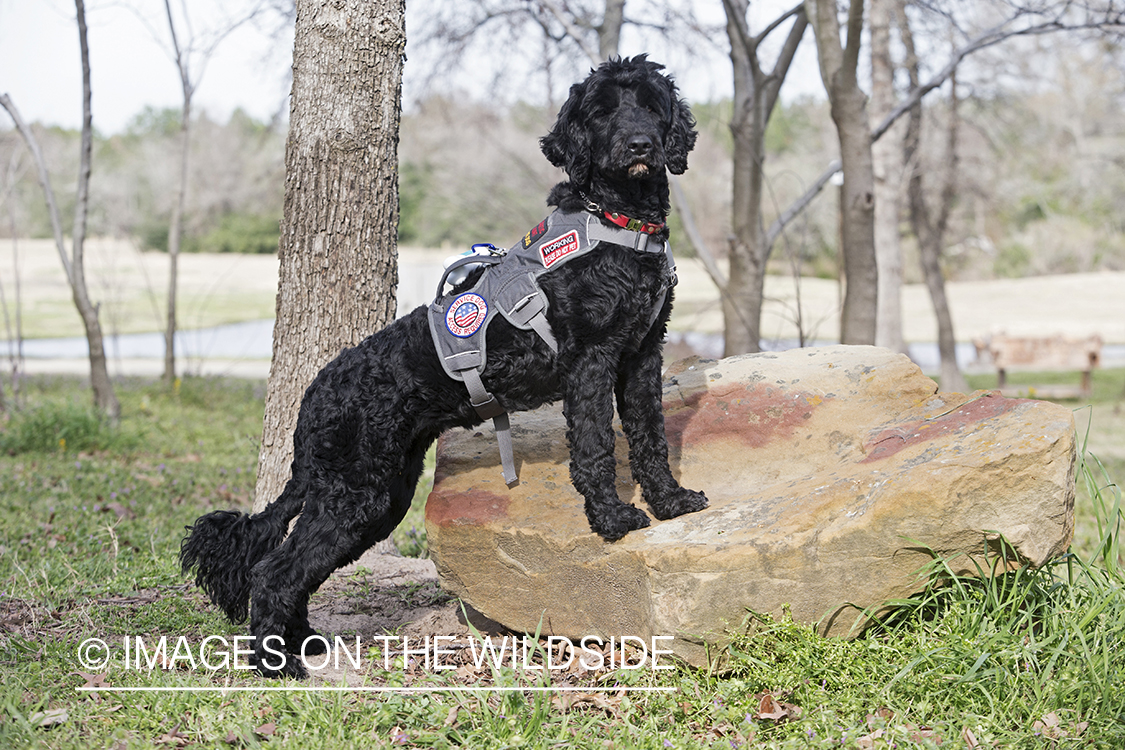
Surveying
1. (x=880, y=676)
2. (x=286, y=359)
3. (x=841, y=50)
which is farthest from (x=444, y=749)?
(x=841, y=50)

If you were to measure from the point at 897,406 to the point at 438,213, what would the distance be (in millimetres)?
32219

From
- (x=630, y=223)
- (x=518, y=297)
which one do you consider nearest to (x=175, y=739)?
(x=518, y=297)

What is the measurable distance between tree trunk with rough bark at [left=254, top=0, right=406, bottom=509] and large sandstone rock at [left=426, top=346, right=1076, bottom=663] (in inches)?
40.4

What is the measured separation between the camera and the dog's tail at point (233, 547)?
3.54 meters

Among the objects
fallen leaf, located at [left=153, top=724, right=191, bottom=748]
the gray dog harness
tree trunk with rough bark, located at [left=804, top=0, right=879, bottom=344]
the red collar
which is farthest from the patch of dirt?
tree trunk with rough bark, located at [left=804, top=0, right=879, bottom=344]

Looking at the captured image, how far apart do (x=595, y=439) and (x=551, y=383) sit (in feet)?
1.06

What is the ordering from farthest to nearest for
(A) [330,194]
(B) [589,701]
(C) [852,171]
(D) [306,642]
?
(C) [852,171] < (A) [330,194] < (D) [306,642] < (B) [589,701]

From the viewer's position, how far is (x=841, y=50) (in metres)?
6.51

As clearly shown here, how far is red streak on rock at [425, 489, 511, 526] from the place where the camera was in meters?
3.59

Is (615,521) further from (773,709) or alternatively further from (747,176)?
(747,176)

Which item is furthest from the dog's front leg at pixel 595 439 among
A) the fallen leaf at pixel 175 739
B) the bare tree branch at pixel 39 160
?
the bare tree branch at pixel 39 160

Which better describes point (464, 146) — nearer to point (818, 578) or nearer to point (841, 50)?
point (841, 50)

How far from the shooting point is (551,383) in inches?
136

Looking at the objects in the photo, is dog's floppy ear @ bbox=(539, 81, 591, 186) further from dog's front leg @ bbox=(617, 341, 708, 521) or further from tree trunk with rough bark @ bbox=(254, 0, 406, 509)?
tree trunk with rough bark @ bbox=(254, 0, 406, 509)
